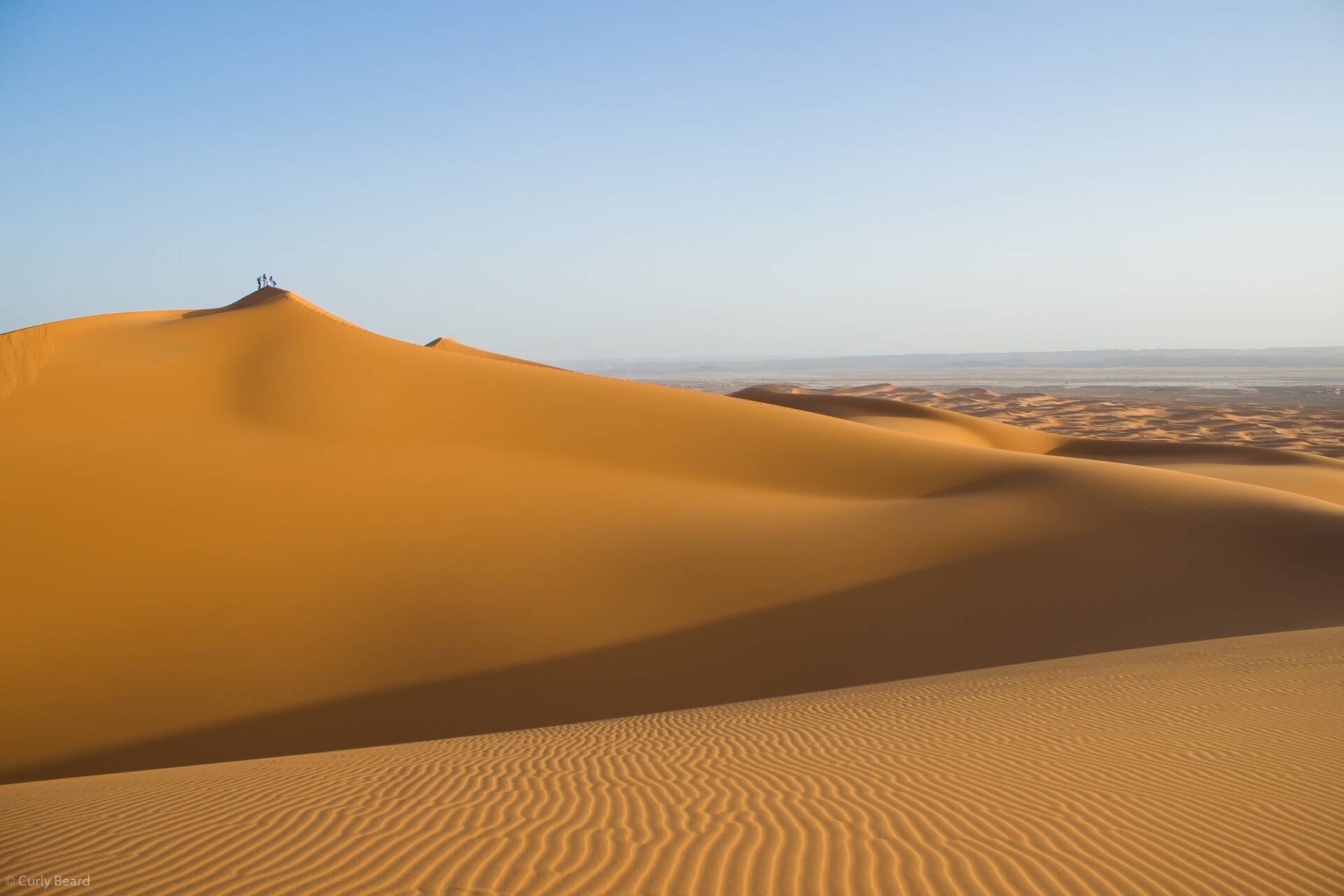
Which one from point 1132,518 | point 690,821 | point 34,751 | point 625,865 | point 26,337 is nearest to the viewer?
point 625,865

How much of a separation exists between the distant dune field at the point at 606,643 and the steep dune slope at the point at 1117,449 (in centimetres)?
995

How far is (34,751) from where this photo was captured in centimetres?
870

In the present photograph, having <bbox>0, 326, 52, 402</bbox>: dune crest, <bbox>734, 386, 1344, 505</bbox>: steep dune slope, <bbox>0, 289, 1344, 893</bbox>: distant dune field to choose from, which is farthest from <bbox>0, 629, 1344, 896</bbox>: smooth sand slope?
<bbox>734, 386, 1344, 505</bbox>: steep dune slope

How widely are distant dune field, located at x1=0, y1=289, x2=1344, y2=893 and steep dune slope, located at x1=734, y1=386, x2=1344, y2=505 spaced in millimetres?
9954

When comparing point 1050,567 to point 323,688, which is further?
point 1050,567

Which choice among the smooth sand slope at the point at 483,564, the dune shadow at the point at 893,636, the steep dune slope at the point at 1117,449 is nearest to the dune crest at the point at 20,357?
the smooth sand slope at the point at 483,564

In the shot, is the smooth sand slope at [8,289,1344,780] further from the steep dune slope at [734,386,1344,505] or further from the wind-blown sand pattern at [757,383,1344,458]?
the wind-blown sand pattern at [757,383,1344,458]

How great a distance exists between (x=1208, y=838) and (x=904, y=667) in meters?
6.79

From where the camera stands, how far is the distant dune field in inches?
181

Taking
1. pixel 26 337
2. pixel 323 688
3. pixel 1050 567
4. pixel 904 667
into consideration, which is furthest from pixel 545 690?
pixel 26 337

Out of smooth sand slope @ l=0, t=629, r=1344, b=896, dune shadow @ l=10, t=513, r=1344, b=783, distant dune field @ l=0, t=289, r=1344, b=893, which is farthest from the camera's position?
dune shadow @ l=10, t=513, r=1344, b=783

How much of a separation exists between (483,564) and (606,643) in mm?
2496

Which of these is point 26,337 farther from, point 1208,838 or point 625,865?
point 1208,838

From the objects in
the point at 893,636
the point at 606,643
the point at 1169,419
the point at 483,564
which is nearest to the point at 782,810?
the point at 606,643
